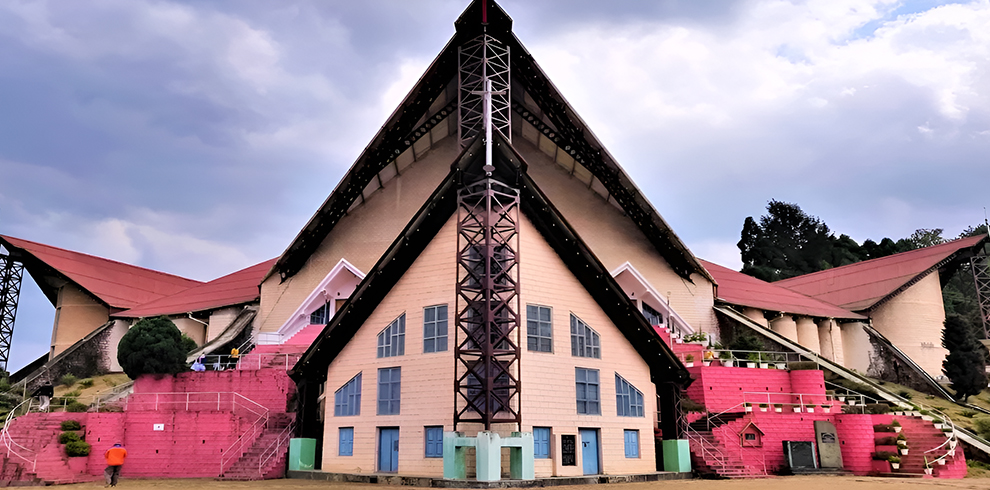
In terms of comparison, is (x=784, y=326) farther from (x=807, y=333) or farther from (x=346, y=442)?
(x=346, y=442)

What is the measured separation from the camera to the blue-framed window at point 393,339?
79.2 feet

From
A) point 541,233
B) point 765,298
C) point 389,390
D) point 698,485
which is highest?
point 765,298

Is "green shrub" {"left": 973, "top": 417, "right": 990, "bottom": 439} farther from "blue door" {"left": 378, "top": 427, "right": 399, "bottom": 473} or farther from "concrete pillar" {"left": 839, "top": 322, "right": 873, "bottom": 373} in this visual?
"blue door" {"left": 378, "top": 427, "right": 399, "bottom": 473}

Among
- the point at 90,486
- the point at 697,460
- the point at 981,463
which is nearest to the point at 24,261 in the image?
the point at 90,486

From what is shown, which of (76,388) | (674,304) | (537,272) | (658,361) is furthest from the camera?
(674,304)

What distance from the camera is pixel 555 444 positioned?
2244 centimetres

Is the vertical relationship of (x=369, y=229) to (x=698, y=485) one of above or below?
above

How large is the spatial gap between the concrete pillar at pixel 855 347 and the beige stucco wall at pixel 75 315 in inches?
1653

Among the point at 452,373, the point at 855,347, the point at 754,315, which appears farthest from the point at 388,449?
the point at 855,347

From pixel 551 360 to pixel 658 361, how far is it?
14.6 feet

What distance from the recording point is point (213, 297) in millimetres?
40438

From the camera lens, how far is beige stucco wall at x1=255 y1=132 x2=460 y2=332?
112ft

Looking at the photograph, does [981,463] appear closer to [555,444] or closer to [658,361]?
[658,361]

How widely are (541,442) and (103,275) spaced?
3336 centimetres
